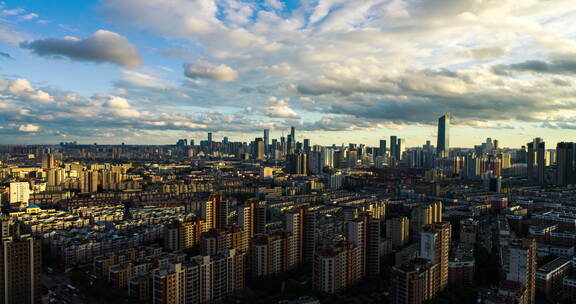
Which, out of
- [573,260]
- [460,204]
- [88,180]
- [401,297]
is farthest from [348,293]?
[88,180]

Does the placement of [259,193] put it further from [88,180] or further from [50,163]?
[50,163]

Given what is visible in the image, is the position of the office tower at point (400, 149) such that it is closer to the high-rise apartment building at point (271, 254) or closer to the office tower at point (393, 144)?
the office tower at point (393, 144)

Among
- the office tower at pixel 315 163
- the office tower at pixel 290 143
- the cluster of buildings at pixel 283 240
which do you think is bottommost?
the cluster of buildings at pixel 283 240

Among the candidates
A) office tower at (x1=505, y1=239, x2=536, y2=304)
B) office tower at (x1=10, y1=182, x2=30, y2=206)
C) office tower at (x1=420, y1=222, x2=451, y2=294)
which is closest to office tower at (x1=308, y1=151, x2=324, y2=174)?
office tower at (x1=10, y1=182, x2=30, y2=206)

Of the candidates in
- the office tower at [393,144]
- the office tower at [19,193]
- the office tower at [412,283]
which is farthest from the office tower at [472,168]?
the office tower at [19,193]

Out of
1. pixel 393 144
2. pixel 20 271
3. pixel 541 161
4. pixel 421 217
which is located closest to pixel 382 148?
pixel 393 144

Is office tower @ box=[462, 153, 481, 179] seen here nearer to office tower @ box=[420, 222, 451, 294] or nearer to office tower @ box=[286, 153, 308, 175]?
office tower @ box=[286, 153, 308, 175]

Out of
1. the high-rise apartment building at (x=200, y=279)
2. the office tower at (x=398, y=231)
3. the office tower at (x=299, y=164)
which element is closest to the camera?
the high-rise apartment building at (x=200, y=279)
